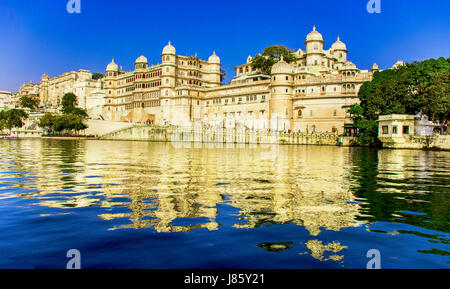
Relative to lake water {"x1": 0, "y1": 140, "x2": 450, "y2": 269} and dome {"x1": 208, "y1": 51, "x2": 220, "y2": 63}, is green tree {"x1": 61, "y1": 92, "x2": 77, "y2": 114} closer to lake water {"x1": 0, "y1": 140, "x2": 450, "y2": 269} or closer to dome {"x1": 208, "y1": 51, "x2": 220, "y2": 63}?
dome {"x1": 208, "y1": 51, "x2": 220, "y2": 63}

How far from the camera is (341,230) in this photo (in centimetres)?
805

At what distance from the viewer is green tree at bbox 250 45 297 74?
86125mm

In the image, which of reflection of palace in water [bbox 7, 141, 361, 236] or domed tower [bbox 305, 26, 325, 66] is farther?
domed tower [bbox 305, 26, 325, 66]

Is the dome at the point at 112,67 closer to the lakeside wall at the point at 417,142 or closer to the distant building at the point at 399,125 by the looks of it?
the lakeside wall at the point at 417,142

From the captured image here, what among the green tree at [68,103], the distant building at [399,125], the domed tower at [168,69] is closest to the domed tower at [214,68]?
the domed tower at [168,69]

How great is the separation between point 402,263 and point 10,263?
19.4ft

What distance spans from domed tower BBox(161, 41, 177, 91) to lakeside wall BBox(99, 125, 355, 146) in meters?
13.8

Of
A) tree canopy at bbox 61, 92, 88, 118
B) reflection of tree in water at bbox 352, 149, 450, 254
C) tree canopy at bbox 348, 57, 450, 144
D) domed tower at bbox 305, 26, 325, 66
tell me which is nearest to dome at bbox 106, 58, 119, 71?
tree canopy at bbox 61, 92, 88, 118

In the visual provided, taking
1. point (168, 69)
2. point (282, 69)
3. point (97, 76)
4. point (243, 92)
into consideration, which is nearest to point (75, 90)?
point (97, 76)

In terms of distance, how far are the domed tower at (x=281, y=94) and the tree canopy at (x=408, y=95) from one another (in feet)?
47.8

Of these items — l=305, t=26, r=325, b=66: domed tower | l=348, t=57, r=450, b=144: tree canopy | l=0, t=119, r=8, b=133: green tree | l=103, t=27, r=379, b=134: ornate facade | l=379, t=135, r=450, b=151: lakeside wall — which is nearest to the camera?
l=348, t=57, r=450, b=144: tree canopy

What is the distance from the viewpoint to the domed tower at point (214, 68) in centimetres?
9694
